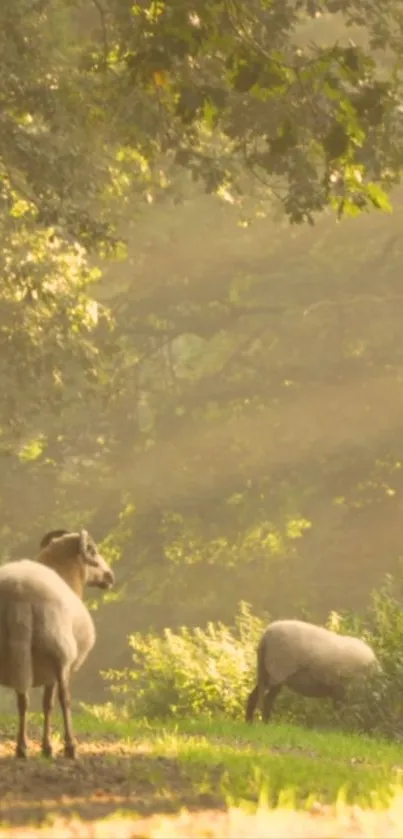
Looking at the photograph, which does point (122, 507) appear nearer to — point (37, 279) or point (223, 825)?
point (37, 279)

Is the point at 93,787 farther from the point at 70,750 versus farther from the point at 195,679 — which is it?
the point at 195,679

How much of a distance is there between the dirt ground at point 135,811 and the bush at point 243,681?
285 inches

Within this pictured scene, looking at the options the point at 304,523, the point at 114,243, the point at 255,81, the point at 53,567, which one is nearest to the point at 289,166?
the point at 114,243

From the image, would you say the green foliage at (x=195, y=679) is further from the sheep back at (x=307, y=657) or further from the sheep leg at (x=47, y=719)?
the sheep leg at (x=47, y=719)

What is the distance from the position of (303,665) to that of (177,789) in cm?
873

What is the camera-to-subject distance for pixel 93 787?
766cm

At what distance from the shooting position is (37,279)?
2025 cm

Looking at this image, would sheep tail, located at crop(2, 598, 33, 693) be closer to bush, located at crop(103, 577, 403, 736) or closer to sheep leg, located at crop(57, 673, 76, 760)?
sheep leg, located at crop(57, 673, 76, 760)

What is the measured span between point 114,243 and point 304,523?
2346 cm

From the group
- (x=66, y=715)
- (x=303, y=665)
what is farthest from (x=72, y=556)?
(x=303, y=665)

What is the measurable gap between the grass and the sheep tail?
2.01 ft

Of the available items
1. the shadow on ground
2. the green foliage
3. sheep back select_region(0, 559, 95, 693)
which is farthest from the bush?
sheep back select_region(0, 559, 95, 693)

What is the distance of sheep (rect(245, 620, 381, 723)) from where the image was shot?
16047 mm


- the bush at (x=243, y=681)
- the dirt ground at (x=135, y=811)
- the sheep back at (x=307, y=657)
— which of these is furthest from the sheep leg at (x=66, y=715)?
the sheep back at (x=307, y=657)
